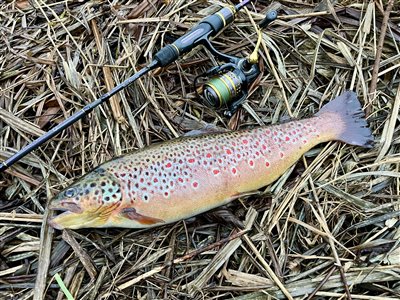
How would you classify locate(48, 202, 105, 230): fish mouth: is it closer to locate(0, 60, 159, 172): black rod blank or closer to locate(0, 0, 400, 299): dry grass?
locate(0, 0, 400, 299): dry grass

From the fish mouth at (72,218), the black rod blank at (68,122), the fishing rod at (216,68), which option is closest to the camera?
the fish mouth at (72,218)

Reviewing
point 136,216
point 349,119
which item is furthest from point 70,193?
point 349,119

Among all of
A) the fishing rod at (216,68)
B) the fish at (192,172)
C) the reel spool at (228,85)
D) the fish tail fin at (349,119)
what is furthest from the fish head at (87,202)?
the fish tail fin at (349,119)

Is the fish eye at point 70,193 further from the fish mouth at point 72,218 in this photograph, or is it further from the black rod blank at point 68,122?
the black rod blank at point 68,122

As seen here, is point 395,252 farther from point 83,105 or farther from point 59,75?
point 59,75

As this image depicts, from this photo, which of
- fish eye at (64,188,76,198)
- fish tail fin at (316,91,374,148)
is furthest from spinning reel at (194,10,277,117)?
fish eye at (64,188,76,198)

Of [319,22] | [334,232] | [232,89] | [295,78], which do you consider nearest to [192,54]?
[232,89]
